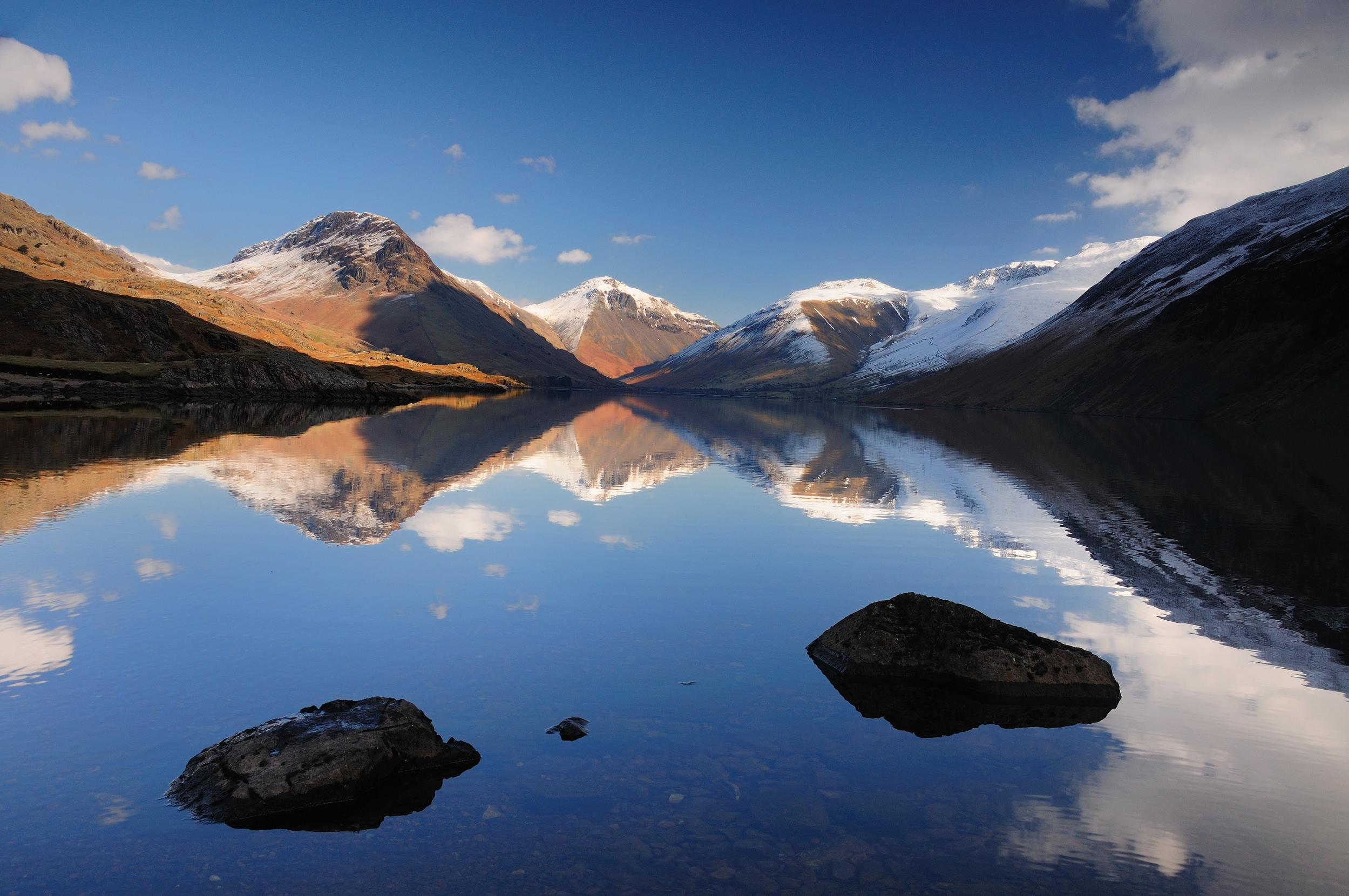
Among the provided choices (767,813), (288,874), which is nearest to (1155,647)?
(767,813)

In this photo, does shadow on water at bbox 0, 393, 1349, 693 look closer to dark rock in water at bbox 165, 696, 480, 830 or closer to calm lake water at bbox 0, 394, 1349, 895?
calm lake water at bbox 0, 394, 1349, 895

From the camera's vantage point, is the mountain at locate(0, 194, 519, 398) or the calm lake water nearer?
the calm lake water

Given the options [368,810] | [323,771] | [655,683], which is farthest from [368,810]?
[655,683]

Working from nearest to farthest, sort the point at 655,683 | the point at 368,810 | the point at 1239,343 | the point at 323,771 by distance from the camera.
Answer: the point at 368,810 < the point at 323,771 < the point at 655,683 < the point at 1239,343

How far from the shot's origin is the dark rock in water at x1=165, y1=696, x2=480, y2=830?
30.3 ft

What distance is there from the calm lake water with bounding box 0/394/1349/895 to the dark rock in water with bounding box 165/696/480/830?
0.29 metres

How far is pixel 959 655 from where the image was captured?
14609 millimetres

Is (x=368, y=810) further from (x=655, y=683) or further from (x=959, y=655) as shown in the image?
(x=959, y=655)

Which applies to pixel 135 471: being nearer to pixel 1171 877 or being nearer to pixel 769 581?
pixel 769 581

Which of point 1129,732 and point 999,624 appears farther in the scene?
point 999,624

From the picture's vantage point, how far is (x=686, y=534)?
28.0 metres

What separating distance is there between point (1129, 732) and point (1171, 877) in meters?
4.28

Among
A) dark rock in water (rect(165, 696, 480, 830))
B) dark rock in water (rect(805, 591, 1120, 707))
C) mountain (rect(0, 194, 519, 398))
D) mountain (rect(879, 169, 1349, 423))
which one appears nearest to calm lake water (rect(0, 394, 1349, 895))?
dark rock in water (rect(165, 696, 480, 830))

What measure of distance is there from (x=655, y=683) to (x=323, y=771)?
566 cm
